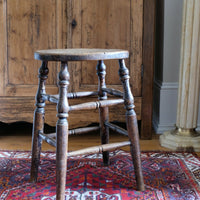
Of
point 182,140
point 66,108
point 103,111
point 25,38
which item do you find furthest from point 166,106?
point 66,108

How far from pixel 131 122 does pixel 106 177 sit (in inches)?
13.7

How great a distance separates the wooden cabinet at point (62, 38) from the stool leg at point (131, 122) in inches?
27.6

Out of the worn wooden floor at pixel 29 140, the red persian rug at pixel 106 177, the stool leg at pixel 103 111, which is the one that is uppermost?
the stool leg at pixel 103 111

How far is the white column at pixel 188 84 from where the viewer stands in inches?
76.4

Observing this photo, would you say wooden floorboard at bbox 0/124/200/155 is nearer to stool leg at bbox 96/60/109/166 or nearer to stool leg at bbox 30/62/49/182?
stool leg at bbox 96/60/109/166

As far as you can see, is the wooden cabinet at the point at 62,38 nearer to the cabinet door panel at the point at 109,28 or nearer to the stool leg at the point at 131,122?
the cabinet door panel at the point at 109,28

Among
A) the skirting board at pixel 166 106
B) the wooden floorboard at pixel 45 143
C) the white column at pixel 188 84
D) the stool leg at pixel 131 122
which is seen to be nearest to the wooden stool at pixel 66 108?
the stool leg at pixel 131 122

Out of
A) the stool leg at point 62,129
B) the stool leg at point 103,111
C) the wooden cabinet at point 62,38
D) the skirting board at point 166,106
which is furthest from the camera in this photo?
the skirting board at point 166,106

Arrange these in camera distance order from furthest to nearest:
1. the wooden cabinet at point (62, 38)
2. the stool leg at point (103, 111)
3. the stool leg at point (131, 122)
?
the wooden cabinet at point (62, 38), the stool leg at point (103, 111), the stool leg at point (131, 122)

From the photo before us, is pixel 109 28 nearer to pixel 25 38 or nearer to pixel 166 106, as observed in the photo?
pixel 25 38

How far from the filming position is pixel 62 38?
6.77ft

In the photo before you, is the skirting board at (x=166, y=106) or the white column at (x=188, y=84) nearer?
the white column at (x=188, y=84)

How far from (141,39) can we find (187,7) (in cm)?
34

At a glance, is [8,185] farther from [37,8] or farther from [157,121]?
[157,121]
